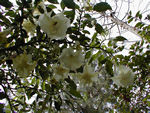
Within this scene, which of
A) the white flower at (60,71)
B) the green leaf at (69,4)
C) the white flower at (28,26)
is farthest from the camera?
the white flower at (28,26)

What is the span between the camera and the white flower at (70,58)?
2.28 ft

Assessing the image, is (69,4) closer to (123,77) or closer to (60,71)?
(60,71)

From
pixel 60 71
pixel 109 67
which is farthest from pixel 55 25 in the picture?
pixel 109 67

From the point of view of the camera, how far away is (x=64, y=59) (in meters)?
0.70

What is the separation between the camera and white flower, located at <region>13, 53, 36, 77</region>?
72cm

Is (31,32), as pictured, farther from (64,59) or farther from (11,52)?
(64,59)

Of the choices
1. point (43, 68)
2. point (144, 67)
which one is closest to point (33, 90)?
point (43, 68)

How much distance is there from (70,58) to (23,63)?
24 centimetres

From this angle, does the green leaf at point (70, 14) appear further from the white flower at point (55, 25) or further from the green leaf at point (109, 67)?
the green leaf at point (109, 67)

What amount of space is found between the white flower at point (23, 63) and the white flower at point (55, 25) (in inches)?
6.8

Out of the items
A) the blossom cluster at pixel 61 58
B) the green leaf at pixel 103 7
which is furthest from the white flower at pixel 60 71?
the green leaf at pixel 103 7

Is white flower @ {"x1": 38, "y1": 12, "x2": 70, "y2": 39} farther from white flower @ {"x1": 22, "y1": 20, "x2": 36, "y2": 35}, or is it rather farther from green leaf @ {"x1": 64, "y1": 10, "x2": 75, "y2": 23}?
white flower @ {"x1": 22, "y1": 20, "x2": 36, "y2": 35}

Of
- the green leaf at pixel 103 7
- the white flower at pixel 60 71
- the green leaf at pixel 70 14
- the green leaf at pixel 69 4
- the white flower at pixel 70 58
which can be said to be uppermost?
the green leaf at pixel 103 7

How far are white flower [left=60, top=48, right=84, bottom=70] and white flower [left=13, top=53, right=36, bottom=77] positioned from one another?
167 millimetres
